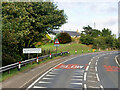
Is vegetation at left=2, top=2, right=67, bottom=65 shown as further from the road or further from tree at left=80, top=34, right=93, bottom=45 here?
tree at left=80, top=34, right=93, bottom=45

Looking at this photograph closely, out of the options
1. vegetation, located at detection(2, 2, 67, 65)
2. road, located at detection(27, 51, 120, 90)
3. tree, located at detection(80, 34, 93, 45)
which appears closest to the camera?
road, located at detection(27, 51, 120, 90)

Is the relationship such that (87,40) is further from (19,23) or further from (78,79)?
(78,79)

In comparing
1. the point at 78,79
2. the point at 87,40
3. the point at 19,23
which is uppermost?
the point at 87,40

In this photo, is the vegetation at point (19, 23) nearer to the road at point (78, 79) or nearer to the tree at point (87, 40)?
the road at point (78, 79)

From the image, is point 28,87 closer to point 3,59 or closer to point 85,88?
point 85,88

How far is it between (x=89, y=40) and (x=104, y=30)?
48.8 meters

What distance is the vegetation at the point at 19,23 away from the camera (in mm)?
16620

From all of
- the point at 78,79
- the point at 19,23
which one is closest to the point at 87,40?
the point at 19,23

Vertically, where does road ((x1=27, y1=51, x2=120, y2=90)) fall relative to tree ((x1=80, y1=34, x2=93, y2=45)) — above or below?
below

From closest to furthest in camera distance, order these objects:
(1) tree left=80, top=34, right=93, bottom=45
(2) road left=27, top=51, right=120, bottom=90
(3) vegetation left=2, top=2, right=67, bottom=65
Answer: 1. (2) road left=27, top=51, right=120, bottom=90
2. (3) vegetation left=2, top=2, right=67, bottom=65
3. (1) tree left=80, top=34, right=93, bottom=45

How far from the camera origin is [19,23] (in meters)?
19.6

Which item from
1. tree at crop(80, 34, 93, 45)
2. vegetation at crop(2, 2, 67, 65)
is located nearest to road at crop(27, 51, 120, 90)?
vegetation at crop(2, 2, 67, 65)

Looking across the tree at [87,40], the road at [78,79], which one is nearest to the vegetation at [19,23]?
the road at [78,79]

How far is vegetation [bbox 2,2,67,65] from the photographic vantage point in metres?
16.6
